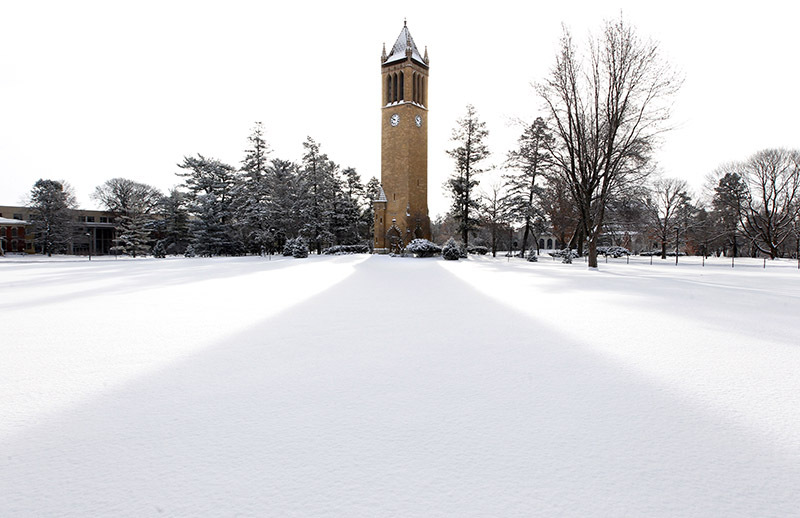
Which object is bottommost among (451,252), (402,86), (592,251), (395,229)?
(451,252)

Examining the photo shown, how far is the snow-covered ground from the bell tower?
36876 mm

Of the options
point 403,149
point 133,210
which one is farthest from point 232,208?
point 403,149

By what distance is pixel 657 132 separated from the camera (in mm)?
20828

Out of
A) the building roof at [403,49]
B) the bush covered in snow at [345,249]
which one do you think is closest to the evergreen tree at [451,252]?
the bush covered in snow at [345,249]

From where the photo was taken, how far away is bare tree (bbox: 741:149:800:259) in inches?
1394

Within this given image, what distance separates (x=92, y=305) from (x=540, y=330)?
27.3 ft

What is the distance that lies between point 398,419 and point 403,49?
47.5 meters

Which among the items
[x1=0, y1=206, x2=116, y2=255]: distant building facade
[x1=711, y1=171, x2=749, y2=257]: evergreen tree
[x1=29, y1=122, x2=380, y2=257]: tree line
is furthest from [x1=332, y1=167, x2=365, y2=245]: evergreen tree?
[x1=711, y1=171, x2=749, y2=257]: evergreen tree

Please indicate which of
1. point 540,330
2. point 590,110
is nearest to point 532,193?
point 590,110

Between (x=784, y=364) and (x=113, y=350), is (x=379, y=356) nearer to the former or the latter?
(x=113, y=350)

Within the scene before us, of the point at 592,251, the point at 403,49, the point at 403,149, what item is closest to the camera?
the point at 592,251

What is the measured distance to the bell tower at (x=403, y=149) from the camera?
4272cm

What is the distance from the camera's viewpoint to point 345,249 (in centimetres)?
4544

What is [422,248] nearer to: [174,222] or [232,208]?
[232,208]
